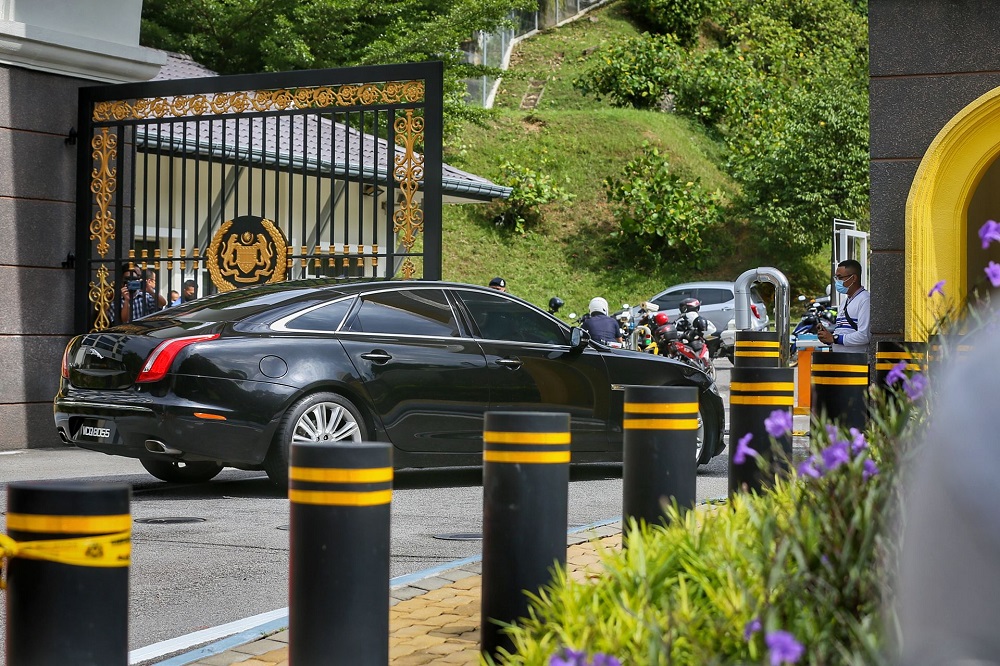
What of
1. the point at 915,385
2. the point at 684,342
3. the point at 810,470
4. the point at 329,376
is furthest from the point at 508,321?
the point at 684,342

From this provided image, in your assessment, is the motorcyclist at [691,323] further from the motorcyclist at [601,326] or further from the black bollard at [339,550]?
the black bollard at [339,550]

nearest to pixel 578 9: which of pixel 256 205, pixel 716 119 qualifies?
pixel 716 119

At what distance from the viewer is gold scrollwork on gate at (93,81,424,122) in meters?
11.5

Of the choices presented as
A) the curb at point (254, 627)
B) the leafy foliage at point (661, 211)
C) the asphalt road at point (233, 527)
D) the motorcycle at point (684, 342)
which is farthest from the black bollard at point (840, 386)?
the leafy foliage at point (661, 211)

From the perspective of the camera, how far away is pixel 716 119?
45031 mm

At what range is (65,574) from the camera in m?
3.18

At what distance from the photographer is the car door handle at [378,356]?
9477 millimetres

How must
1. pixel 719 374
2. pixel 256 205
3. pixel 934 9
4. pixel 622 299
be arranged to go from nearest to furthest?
1. pixel 934 9
2. pixel 256 205
3. pixel 719 374
4. pixel 622 299

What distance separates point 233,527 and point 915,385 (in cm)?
443

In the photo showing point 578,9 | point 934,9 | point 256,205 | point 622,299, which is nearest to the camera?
point 934,9

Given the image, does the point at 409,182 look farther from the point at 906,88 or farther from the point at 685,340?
the point at 685,340

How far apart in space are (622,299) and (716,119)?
10756 mm

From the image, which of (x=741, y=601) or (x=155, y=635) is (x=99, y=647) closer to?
(x=741, y=601)

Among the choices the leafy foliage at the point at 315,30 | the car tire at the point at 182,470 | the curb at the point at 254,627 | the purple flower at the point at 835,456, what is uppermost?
the leafy foliage at the point at 315,30
